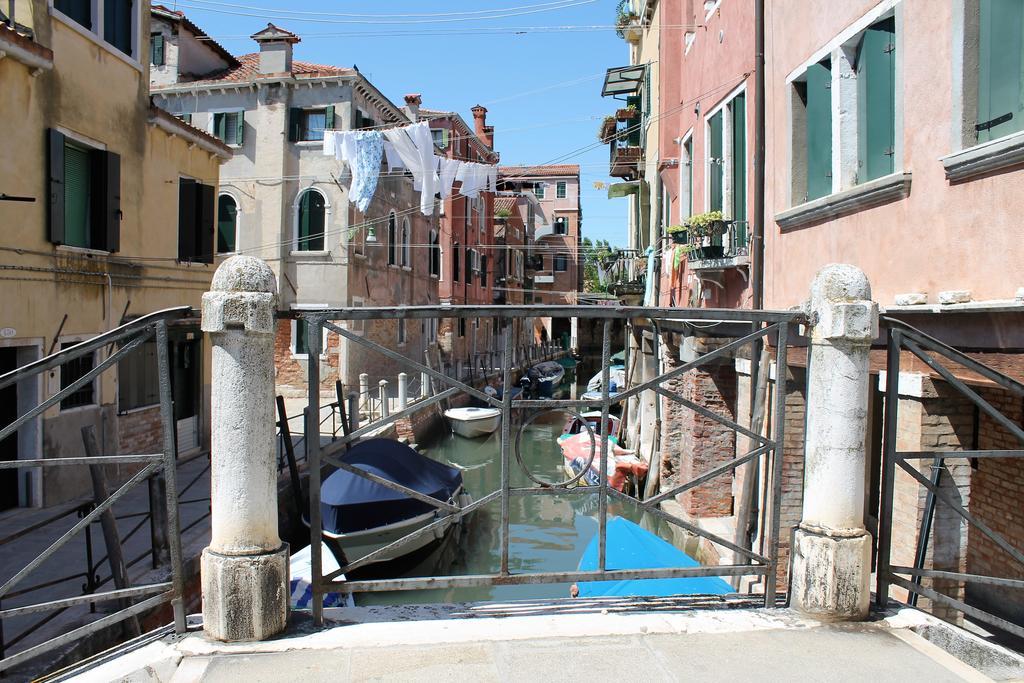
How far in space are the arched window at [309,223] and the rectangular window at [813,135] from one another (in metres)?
15.9

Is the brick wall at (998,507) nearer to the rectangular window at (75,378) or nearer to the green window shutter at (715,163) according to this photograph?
the green window shutter at (715,163)

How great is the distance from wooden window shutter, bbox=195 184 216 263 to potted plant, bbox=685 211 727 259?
28.0 feet

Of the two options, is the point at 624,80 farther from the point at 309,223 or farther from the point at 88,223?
the point at 88,223

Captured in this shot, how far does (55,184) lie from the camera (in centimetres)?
1021

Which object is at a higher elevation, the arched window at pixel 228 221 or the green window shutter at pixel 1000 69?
the arched window at pixel 228 221

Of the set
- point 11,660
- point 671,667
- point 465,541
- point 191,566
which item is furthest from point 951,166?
point 465,541

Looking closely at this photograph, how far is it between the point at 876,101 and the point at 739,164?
3532 millimetres

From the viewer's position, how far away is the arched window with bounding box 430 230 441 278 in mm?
30422

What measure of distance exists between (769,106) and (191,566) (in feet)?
25.5

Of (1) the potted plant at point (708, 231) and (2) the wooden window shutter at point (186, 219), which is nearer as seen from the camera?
(1) the potted plant at point (708, 231)

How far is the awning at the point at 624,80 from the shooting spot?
1922 cm

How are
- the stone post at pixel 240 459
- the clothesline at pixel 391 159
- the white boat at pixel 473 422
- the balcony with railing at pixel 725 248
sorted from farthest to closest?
1. the white boat at pixel 473 422
2. the clothesline at pixel 391 159
3. the balcony with railing at pixel 725 248
4. the stone post at pixel 240 459

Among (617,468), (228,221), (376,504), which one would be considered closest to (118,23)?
(376,504)

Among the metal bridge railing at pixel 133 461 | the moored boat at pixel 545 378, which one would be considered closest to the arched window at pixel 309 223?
the moored boat at pixel 545 378
